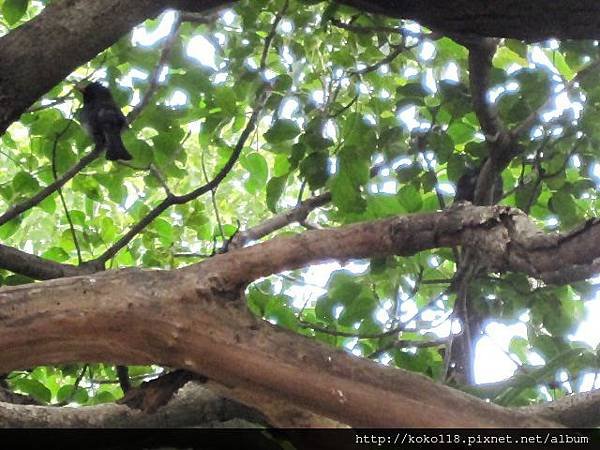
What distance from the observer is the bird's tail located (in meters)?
2.76

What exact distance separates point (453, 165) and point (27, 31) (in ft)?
4.36

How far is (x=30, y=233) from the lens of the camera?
432cm

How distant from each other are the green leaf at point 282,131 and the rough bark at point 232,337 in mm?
1043

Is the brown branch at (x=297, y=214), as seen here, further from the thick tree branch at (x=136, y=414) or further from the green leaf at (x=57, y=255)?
the thick tree branch at (x=136, y=414)

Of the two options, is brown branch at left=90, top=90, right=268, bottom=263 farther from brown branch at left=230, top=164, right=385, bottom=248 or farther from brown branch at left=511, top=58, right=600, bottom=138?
brown branch at left=511, top=58, right=600, bottom=138

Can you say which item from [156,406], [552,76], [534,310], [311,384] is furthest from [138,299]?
[552,76]

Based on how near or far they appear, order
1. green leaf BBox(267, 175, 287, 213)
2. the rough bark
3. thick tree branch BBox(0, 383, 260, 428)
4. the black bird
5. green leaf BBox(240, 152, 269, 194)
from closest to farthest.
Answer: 1. the rough bark
2. thick tree branch BBox(0, 383, 260, 428)
3. the black bird
4. green leaf BBox(267, 175, 287, 213)
5. green leaf BBox(240, 152, 269, 194)

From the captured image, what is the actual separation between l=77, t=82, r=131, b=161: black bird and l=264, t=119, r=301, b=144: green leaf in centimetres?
48

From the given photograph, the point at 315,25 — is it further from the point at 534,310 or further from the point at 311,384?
the point at 311,384

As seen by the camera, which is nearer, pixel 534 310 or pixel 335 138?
pixel 534 310

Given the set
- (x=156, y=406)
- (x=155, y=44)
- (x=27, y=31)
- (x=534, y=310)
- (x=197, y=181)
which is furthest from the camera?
(x=197, y=181)

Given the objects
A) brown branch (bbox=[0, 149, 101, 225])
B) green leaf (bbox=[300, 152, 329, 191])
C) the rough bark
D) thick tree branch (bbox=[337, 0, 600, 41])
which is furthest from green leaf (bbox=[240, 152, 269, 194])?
the rough bark

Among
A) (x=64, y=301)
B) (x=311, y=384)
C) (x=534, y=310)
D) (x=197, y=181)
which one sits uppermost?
(x=197, y=181)

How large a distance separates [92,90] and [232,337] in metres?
1.64
